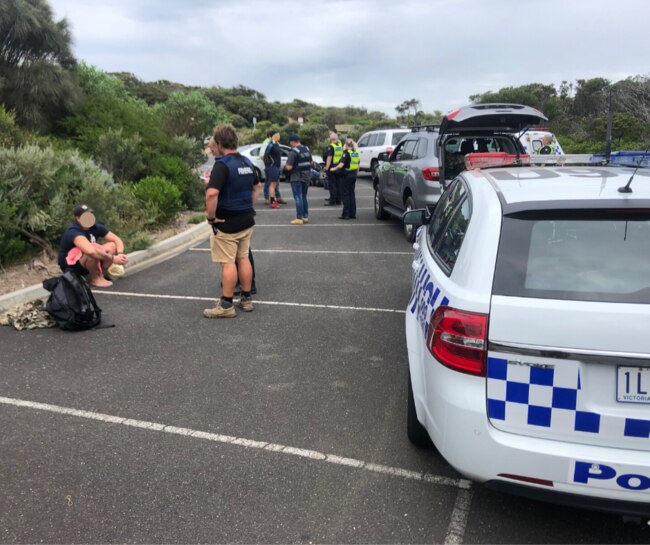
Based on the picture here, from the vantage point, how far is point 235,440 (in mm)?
3398

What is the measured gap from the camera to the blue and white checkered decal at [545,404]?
Result: 2.16m

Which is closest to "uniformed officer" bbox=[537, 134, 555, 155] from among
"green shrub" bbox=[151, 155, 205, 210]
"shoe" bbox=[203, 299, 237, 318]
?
"green shrub" bbox=[151, 155, 205, 210]

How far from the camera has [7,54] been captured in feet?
36.4

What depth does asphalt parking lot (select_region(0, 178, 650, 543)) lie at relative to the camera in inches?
104

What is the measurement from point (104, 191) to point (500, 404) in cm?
724

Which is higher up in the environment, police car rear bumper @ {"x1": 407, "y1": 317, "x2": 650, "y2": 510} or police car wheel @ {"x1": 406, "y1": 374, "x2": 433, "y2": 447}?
police car rear bumper @ {"x1": 407, "y1": 317, "x2": 650, "y2": 510}

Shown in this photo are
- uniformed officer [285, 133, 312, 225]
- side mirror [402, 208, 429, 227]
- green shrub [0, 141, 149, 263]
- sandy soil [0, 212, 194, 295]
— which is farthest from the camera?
uniformed officer [285, 133, 312, 225]

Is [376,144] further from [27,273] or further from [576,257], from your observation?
[576,257]

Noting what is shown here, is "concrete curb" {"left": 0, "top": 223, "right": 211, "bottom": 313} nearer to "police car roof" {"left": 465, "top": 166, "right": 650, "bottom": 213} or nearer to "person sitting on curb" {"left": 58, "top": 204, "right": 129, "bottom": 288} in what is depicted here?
"person sitting on curb" {"left": 58, "top": 204, "right": 129, "bottom": 288}

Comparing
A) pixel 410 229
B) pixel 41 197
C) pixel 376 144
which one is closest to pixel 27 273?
pixel 41 197

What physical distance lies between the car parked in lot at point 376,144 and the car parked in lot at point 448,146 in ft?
24.8

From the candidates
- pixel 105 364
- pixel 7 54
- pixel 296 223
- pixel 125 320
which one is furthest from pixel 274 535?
pixel 7 54

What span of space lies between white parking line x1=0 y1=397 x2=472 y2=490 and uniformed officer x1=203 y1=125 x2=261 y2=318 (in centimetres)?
206

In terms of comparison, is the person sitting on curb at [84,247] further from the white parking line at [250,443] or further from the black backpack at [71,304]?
the white parking line at [250,443]
